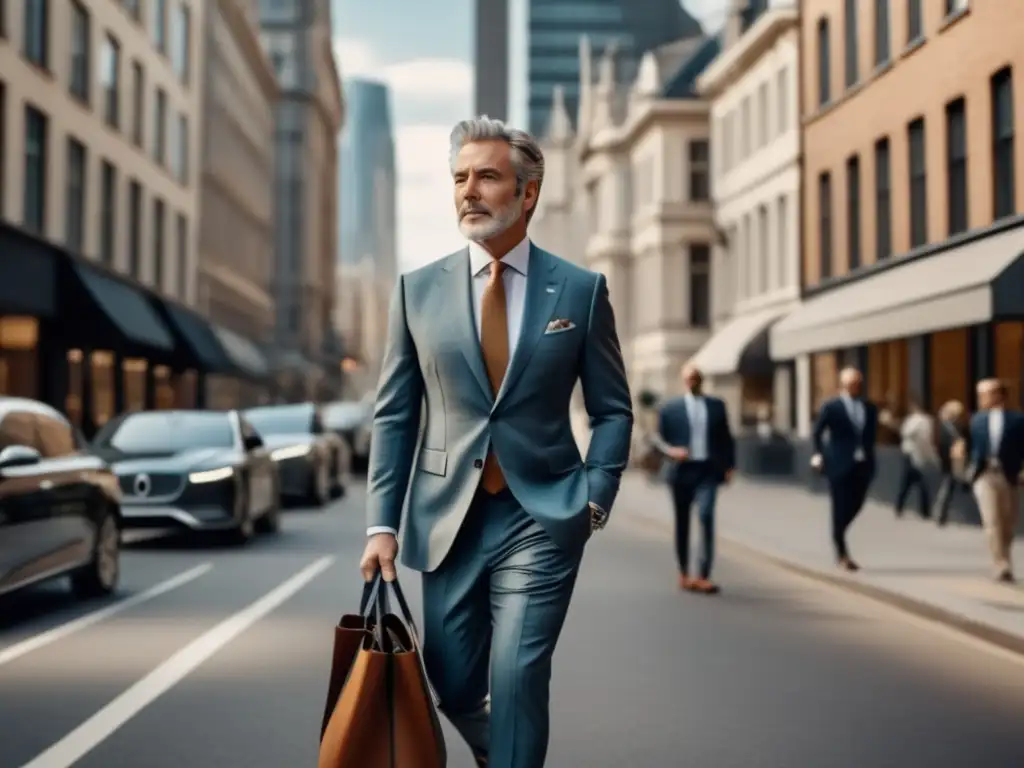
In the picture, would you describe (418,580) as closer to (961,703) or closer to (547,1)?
(961,703)

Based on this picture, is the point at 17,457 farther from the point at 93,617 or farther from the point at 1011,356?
the point at 1011,356

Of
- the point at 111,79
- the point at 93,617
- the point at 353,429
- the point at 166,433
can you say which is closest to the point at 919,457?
the point at 166,433

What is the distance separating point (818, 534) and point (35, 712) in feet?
43.4

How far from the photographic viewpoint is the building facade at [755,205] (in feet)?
125

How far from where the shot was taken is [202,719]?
24.6ft

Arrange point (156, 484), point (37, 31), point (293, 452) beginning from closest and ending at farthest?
point (156, 484), point (293, 452), point (37, 31)

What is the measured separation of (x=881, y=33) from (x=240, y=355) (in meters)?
28.3

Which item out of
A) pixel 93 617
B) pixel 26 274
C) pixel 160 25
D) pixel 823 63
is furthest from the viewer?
pixel 160 25

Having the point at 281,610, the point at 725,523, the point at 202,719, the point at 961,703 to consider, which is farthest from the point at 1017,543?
the point at 202,719

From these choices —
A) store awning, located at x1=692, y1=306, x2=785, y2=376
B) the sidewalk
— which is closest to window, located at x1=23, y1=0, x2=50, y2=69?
the sidewalk

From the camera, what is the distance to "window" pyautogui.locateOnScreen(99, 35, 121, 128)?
1455 inches

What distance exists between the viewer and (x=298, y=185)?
103 meters

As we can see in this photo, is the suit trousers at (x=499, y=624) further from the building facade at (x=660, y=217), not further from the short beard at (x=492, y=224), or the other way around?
the building facade at (x=660, y=217)

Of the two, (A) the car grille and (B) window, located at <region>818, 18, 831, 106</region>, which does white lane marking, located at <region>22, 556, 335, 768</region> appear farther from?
(B) window, located at <region>818, 18, 831, 106</region>
